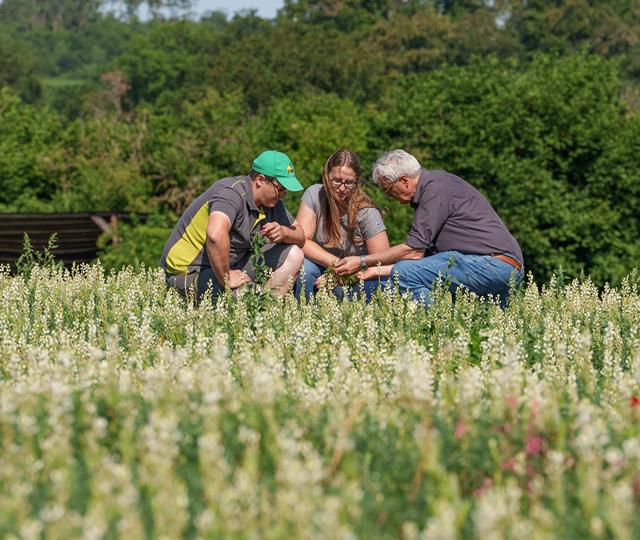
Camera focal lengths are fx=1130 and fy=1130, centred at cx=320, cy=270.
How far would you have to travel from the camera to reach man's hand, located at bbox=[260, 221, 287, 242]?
8.20m

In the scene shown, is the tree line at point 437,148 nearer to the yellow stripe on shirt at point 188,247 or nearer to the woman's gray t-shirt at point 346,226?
the woman's gray t-shirt at point 346,226

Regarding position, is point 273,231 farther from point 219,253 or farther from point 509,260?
point 509,260

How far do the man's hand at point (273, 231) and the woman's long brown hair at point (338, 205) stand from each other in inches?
26.0

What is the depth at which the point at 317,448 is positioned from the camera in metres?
3.91

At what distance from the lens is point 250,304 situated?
7.07 meters

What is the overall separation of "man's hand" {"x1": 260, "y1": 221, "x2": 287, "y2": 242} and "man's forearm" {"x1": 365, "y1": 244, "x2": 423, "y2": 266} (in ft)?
2.43

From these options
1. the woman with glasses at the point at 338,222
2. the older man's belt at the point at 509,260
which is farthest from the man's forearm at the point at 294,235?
the older man's belt at the point at 509,260

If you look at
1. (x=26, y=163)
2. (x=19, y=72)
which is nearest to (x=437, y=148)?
(x=26, y=163)

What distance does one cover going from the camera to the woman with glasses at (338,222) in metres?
8.71

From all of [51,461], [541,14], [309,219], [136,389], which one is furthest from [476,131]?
[541,14]

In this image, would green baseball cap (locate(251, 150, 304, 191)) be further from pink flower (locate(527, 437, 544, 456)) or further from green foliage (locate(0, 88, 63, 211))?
green foliage (locate(0, 88, 63, 211))

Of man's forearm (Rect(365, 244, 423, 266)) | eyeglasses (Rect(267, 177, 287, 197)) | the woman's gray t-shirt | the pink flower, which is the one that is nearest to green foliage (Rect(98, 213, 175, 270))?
the woman's gray t-shirt

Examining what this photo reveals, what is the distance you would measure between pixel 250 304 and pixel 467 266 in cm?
197

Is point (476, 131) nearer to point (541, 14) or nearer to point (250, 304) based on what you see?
point (250, 304)
